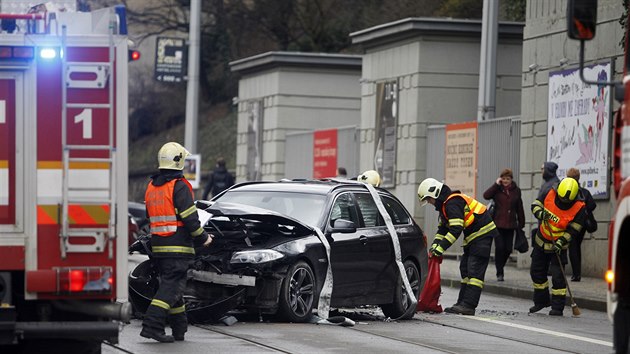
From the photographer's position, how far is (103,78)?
980cm

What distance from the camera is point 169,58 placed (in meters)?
38.5

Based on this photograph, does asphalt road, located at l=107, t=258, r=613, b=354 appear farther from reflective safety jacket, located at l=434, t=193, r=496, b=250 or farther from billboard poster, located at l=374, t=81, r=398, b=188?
billboard poster, located at l=374, t=81, r=398, b=188

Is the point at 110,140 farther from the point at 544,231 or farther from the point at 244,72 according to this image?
the point at 244,72

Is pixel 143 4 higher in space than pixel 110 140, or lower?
higher

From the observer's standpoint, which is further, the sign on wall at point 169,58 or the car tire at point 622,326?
the sign on wall at point 169,58

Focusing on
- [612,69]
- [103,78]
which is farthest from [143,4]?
[103,78]

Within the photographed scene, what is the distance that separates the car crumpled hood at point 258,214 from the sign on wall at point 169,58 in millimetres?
22608

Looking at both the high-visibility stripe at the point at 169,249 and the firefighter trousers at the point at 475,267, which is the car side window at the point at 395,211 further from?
the high-visibility stripe at the point at 169,249

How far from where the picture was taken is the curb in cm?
1962

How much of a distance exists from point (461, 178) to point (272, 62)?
11.9m

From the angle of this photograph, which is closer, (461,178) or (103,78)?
(103,78)

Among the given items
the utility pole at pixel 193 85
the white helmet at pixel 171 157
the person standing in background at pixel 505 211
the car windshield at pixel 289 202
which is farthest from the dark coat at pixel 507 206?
the utility pole at pixel 193 85

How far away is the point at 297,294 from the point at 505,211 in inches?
340

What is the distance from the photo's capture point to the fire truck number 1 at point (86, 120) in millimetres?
9766
